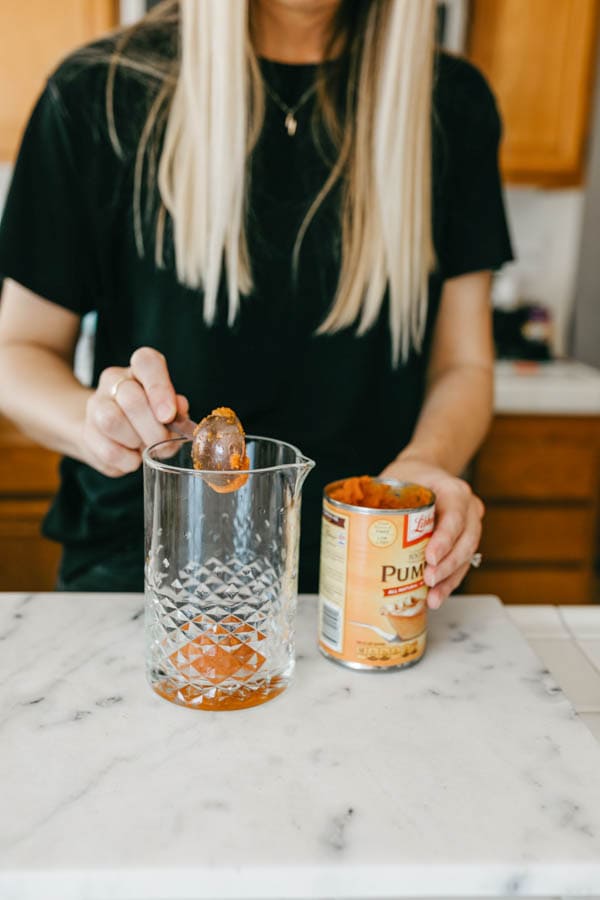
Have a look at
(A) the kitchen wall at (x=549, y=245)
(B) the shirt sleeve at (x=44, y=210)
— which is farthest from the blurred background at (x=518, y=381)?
(B) the shirt sleeve at (x=44, y=210)

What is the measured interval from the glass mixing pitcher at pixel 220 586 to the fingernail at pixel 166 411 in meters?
0.04

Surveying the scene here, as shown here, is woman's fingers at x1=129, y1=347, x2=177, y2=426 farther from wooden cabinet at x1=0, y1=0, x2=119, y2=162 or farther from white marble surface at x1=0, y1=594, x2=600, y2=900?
wooden cabinet at x1=0, y1=0, x2=119, y2=162

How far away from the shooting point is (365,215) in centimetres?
102

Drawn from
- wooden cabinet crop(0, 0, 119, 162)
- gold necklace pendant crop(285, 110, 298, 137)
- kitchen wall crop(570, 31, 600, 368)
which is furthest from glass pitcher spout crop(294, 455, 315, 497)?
kitchen wall crop(570, 31, 600, 368)

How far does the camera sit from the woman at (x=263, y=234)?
0.97m

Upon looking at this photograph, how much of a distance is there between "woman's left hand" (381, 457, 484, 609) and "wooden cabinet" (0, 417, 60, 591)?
4.57 ft

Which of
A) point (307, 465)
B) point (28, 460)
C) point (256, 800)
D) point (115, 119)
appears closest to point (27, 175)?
point (115, 119)

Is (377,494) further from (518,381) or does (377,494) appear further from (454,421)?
(518,381)

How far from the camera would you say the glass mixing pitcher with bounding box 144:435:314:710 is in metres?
0.60

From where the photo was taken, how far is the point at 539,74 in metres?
2.19

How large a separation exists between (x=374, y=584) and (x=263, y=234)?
0.54 m

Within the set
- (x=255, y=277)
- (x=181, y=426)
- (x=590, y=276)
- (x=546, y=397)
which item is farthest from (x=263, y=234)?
(x=590, y=276)

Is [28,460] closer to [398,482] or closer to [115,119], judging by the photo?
[115,119]

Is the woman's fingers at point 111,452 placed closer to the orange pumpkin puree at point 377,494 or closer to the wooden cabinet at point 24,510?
the orange pumpkin puree at point 377,494
